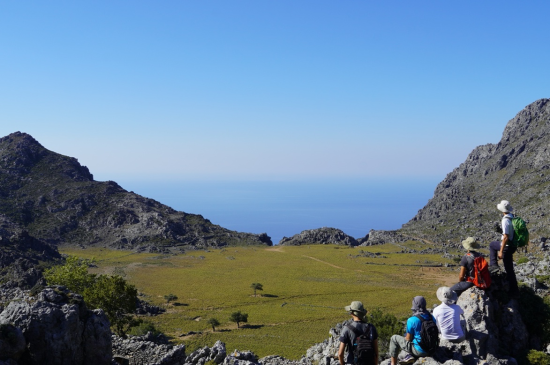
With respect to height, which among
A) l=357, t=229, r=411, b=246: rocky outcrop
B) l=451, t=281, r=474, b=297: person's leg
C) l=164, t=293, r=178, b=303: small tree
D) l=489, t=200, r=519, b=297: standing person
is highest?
l=489, t=200, r=519, b=297: standing person

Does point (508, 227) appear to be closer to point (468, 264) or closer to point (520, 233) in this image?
point (520, 233)

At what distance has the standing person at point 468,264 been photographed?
15.8 metres

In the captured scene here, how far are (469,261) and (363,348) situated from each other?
714 cm

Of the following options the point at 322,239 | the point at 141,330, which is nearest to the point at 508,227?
the point at 141,330

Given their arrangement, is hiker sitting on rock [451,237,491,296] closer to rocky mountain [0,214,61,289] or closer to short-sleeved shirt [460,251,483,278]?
short-sleeved shirt [460,251,483,278]

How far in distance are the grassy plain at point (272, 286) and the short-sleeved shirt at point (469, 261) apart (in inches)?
1238

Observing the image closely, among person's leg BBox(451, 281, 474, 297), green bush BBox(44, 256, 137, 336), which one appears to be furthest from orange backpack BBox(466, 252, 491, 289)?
green bush BBox(44, 256, 137, 336)

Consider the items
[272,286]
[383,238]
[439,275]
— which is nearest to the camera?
[272,286]

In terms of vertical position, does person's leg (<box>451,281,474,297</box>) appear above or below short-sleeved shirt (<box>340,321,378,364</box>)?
above

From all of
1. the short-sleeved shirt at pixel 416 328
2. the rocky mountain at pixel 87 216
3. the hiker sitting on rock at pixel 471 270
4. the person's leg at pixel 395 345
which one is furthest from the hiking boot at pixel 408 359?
the rocky mountain at pixel 87 216

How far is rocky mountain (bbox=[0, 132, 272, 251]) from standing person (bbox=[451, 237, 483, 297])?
15978 centimetres

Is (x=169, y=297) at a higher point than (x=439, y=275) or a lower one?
lower

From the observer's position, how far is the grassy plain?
57.2 metres

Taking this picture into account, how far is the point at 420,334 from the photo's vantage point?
42.8ft
